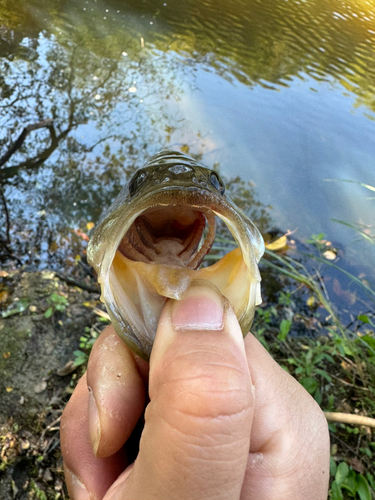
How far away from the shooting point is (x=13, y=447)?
3.06 metres

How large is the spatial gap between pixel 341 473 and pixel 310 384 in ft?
2.28

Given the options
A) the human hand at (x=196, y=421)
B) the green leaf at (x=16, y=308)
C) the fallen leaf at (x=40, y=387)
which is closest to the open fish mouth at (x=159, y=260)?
the human hand at (x=196, y=421)

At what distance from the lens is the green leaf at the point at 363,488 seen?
100 inches

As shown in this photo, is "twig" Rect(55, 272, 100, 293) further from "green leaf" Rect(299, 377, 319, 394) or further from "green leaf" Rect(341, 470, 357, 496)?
"green leaf" Rect(341, 470, 357, 496)

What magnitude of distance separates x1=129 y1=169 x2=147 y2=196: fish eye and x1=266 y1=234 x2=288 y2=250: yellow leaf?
13.6 ft

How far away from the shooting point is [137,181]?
75.1 inches

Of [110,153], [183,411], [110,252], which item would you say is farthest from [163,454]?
[110,153]

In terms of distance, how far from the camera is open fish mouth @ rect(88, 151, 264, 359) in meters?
1.56

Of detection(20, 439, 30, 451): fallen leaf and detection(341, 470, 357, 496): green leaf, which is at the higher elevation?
detection(341, 470, 357, 496): green leaf

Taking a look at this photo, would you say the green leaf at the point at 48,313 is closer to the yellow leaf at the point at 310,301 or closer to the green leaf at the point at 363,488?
the green leaf at the point at 363,488

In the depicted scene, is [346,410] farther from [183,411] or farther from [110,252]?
[110,252]

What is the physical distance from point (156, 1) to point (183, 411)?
17.9 metres

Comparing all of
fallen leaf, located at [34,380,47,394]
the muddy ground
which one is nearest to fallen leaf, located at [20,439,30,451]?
the muddy ground

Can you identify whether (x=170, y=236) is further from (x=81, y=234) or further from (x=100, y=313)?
(x=81, y=234)
